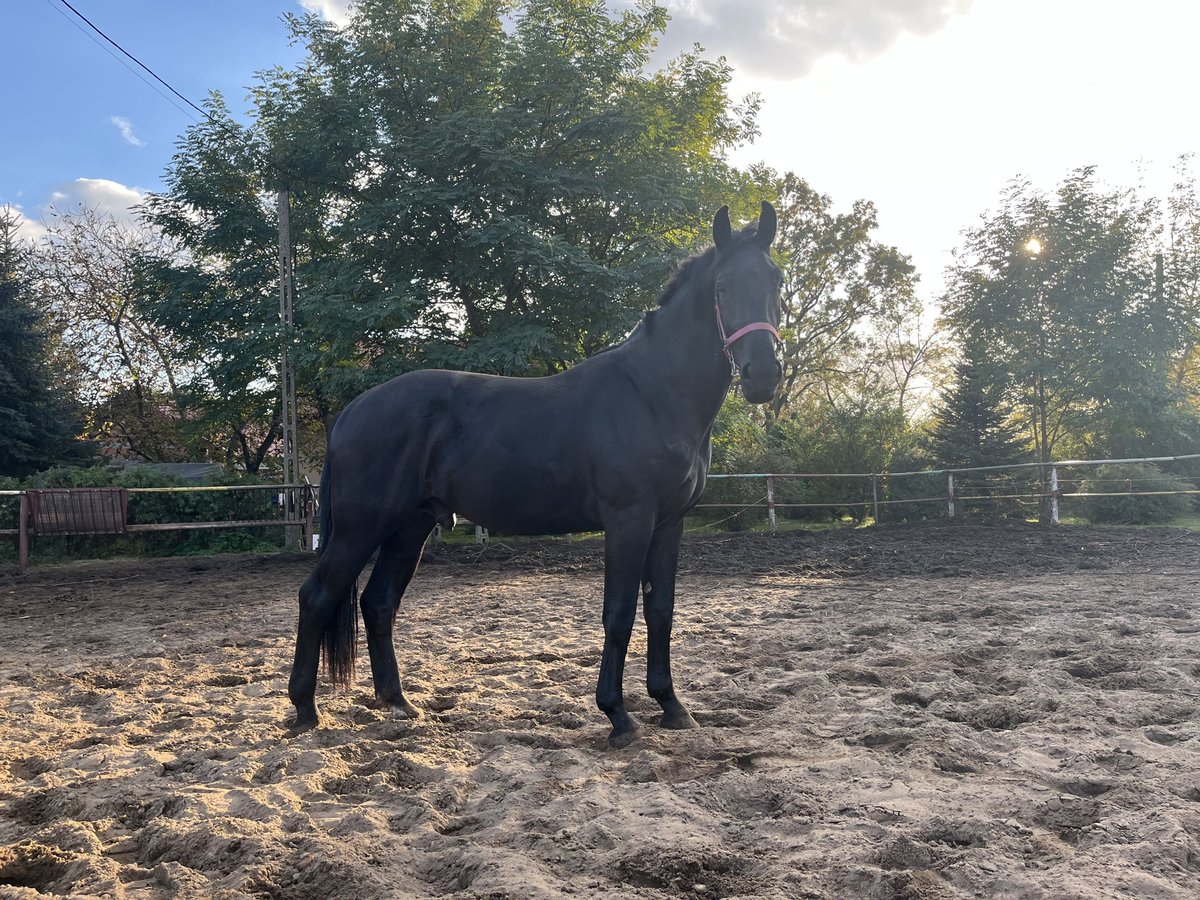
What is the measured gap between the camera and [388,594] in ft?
13.5

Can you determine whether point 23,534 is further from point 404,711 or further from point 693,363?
point 693,363

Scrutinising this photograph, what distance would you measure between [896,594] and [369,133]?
12.8 m

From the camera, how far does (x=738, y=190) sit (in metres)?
17.6

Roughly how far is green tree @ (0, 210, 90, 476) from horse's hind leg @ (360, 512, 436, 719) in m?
16.3

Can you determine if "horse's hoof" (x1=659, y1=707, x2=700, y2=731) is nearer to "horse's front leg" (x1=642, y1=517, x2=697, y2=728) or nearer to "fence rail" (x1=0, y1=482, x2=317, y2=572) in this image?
"horse's front leg" (x1=642, y1=517, x2=697, y2=728)

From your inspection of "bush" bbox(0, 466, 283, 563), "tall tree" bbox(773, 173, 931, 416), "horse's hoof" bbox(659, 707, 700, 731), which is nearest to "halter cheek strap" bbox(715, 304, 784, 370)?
"horse's hoof" bbox(659, 707, 700, 731)

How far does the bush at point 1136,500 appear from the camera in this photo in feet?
53.8

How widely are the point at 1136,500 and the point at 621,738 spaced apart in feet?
57.5

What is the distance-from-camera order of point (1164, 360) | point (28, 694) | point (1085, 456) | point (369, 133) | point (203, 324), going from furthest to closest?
point (1085, 456), point (1164, 360), point (203, 324), point (369, 133), point (28, 694)

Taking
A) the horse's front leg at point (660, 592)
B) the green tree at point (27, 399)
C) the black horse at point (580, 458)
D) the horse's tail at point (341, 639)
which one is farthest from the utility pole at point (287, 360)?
the horse's front leg at point (660, 592)

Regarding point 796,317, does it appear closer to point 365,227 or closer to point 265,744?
point 365,227

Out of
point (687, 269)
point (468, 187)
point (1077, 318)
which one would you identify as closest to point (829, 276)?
point (1077, 318)

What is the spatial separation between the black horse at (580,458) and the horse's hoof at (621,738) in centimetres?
4

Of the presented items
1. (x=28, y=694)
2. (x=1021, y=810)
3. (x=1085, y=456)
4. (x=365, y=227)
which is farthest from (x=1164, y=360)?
(x=28, y=694)
